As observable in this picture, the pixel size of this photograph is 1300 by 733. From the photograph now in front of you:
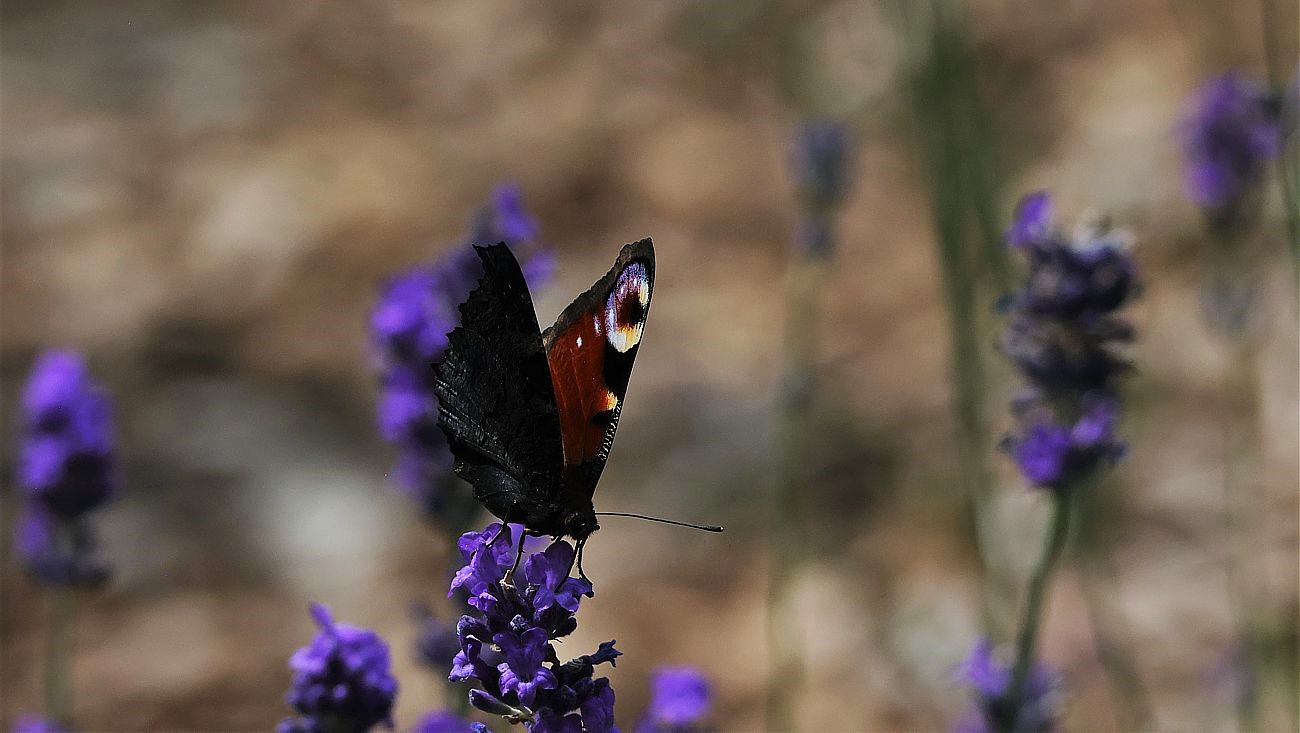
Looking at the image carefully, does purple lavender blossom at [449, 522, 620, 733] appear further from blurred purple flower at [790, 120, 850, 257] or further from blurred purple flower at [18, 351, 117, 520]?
blurred purple flower at [790, 120, 850, 257]

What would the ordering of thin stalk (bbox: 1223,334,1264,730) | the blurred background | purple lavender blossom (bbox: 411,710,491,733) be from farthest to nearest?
the blurred background
thin stalk (bbox: 1223,334,1264,730)
purple lavender blossom (bbox: 411,710,491,733)

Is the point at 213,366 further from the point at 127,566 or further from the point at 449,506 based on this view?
the point at 449,506

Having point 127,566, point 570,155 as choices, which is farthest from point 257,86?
point 127,566

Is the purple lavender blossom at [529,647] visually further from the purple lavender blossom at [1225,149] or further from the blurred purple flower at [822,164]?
the purple lavender blossom at [1225,149]

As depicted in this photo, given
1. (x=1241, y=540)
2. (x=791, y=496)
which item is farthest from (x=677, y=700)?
(x=1241, y=540)

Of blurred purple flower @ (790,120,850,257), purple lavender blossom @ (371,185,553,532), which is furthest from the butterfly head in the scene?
blurred purple flower @ (790,120,850,257)

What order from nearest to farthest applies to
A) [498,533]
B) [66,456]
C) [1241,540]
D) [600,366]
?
1. [498,533]
2. [600,366]
3. [66,456]
4. [1241,540]

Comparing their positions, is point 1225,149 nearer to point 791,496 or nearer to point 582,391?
point 791,496
